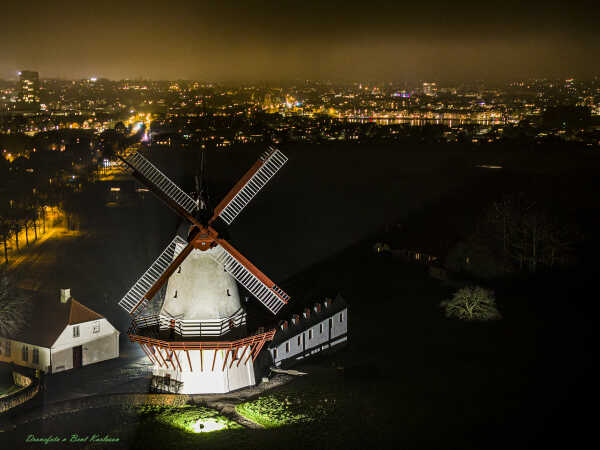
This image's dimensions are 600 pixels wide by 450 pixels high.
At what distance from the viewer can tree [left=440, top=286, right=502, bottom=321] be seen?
119ft

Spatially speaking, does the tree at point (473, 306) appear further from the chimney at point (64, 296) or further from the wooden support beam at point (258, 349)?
the chimney at point (64, 296)

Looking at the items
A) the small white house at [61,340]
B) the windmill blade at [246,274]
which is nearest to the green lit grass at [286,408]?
the windmill blade at [246,274]

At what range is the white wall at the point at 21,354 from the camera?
27.1 meters

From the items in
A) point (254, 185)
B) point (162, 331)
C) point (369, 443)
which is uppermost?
point (254, 185)

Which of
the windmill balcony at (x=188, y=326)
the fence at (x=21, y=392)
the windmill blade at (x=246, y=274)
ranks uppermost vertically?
the windmill blade at (x=246, y=274)

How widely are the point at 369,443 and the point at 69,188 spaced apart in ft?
221

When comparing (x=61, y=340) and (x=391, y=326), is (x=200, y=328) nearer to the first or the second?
(x=61, y=340)

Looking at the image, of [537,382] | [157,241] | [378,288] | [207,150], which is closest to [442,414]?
[537,382]

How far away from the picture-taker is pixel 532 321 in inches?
1431

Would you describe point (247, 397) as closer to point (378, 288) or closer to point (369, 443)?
point (369, 443)

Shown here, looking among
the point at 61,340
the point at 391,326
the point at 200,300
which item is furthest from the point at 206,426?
the point at 391,326

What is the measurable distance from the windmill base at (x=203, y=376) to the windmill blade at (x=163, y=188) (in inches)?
208

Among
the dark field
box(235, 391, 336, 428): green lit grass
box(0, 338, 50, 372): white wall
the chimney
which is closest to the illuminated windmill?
box(235, 391, 336, 428): green lit grass

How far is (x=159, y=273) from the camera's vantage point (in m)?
24.9
